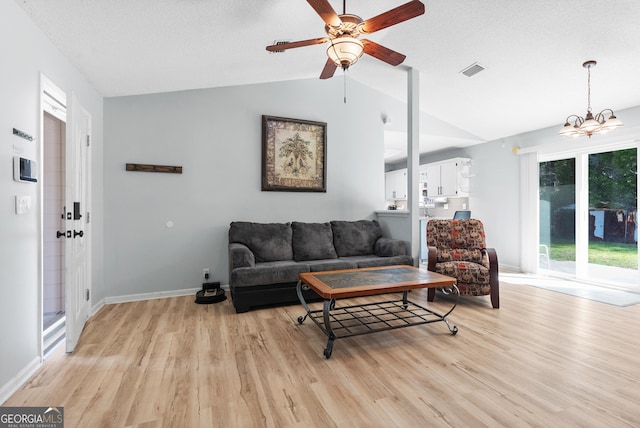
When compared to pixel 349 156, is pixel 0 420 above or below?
below

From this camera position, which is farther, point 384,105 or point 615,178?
point 384,105

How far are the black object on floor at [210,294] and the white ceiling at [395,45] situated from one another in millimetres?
2408

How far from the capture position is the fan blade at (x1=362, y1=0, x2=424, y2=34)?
194 centimetres

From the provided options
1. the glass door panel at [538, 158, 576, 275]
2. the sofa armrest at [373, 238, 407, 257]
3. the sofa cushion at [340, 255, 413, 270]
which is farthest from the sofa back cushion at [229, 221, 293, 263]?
the glass door panel at [538, 158, 576, 275]

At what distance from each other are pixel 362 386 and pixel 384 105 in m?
4.42

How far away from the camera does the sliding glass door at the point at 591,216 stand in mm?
4090

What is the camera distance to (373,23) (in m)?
2.14

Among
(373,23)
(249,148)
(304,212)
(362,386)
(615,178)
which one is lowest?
(362,386)

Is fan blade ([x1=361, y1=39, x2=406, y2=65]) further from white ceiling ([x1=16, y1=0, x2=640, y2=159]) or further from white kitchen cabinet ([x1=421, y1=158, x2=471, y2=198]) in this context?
white kitchen cabinet ([x1=421, y1=158, x2=471, y2=198])

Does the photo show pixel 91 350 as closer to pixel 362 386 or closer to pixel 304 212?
pixel 362 386

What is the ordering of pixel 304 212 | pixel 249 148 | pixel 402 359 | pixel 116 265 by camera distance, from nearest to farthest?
pixel 402 359 < pixel 116 265 < pixel 249 148 < pixel 304 212

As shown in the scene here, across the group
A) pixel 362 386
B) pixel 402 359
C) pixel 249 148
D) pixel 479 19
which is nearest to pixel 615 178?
pixel 479 19

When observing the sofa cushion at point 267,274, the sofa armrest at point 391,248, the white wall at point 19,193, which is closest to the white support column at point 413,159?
the sofa armrest at point 391,248

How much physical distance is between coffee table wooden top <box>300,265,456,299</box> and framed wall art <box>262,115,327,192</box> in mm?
1881
